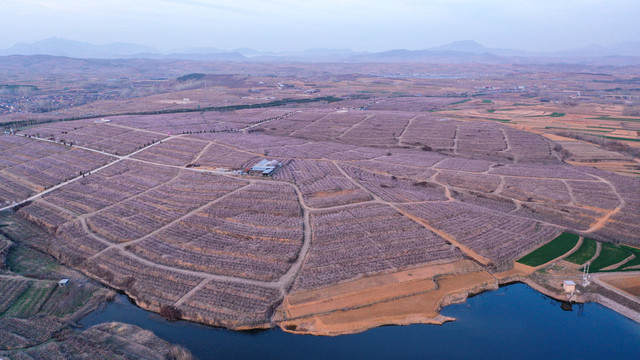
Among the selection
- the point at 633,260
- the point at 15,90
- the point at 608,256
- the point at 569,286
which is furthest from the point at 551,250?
the point at 15,90

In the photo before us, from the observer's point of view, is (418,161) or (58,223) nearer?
(58,223)

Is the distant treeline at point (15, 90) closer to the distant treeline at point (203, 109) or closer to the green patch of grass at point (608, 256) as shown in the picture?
the distant treeline at point (203, 109)

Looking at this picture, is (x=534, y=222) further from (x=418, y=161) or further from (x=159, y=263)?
(x=159, y=263)

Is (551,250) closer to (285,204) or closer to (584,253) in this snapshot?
(584,253)

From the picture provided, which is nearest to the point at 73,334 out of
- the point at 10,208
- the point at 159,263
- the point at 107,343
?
the point at 107,343

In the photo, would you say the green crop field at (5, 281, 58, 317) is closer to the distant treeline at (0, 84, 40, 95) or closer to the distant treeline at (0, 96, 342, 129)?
the distant treeline at (0, 96, 342, 129)

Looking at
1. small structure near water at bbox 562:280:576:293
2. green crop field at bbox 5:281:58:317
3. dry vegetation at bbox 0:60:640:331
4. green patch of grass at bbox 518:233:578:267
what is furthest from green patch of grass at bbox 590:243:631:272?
green crop field at bbox 5:281:58:317
